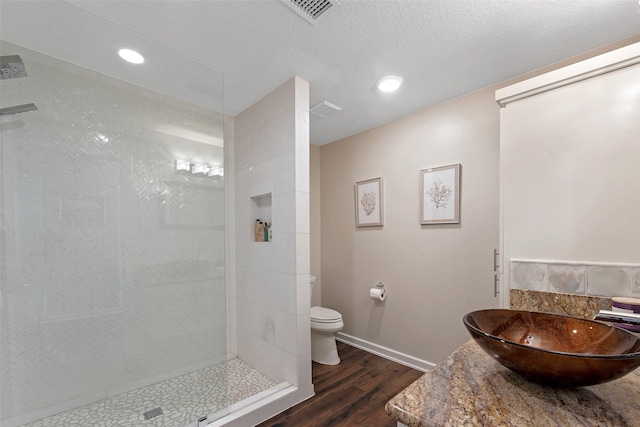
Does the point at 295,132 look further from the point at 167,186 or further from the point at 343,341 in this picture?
the point at 343,341

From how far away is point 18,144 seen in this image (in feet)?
5.40

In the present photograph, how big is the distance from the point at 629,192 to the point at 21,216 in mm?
3248

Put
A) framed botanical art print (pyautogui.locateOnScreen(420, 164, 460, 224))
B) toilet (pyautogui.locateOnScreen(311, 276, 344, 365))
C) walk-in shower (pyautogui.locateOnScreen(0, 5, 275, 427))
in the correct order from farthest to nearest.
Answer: toilet (pyautogui.locateOnScreen(311, 276, 344, 365)) → framed botanical art print (pyautogui.locateOnScreen(420, 164, 460, 224)) → walk-in shower (pyautogui.locateOnScreen(0, 5, 275, 427))

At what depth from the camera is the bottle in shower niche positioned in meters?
2.53

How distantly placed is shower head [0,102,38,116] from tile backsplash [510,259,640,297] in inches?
118

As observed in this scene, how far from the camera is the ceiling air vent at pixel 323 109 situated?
2463 millimetres

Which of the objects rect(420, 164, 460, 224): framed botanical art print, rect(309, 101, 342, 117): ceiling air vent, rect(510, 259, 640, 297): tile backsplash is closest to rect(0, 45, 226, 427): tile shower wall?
rect(309, 101, 342, 117): ceiling air vent

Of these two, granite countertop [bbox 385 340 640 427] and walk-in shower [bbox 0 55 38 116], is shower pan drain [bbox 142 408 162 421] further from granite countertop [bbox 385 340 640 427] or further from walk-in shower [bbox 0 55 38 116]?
walk-in shower [bbox 0 55 38 116]

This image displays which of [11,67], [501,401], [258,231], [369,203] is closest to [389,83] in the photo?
[369,203]

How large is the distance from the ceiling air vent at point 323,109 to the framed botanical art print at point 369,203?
0.82 m

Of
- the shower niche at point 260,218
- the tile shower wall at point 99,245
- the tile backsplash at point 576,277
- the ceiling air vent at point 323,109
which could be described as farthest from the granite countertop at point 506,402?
the ceiling air vent at point 323,109

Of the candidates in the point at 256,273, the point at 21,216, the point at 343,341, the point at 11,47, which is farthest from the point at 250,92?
the point at 343,341

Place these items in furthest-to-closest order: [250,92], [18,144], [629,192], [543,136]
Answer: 1. [250,92]
2. [18,144]
3. [543,136]
4. [629,192]

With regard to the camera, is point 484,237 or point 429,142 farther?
point 429,142
